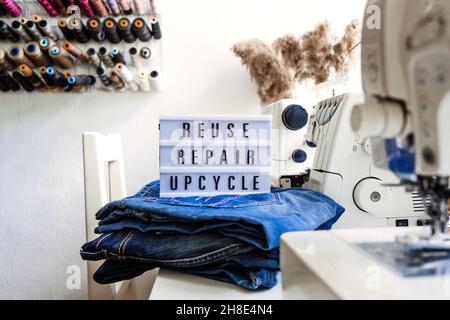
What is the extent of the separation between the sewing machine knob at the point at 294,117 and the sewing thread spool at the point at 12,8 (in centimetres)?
123

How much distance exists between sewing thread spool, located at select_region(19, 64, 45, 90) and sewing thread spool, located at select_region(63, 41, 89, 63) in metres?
0.18

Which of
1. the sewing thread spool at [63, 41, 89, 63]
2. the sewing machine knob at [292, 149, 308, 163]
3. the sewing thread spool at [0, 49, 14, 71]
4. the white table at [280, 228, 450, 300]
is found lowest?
the white table at [280, 228, 450, 300]

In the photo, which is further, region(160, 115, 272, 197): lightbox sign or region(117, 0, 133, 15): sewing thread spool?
region(117, 0, 133, 15): sewing thread spool

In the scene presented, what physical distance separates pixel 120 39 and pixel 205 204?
1.18 m

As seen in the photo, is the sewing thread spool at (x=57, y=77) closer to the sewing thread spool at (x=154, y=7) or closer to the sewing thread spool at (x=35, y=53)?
the sewing thread spool at (x=35, y=53)

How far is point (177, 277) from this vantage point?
648 mm

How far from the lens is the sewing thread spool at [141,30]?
1562 mm

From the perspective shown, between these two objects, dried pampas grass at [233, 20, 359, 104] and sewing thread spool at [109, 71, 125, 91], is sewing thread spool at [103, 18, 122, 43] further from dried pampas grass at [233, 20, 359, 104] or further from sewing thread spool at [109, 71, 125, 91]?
dried pampas grass at [233, 20, 359, 104]

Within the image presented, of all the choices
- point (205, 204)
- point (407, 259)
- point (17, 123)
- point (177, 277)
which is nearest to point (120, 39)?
point (17, 123)

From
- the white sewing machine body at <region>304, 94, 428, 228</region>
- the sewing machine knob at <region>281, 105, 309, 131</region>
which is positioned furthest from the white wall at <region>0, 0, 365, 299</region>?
the white sewing machine body at <region>304, 94, 428, 228</region>

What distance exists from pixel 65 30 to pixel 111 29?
196mm

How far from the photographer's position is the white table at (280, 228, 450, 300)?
0.38m
